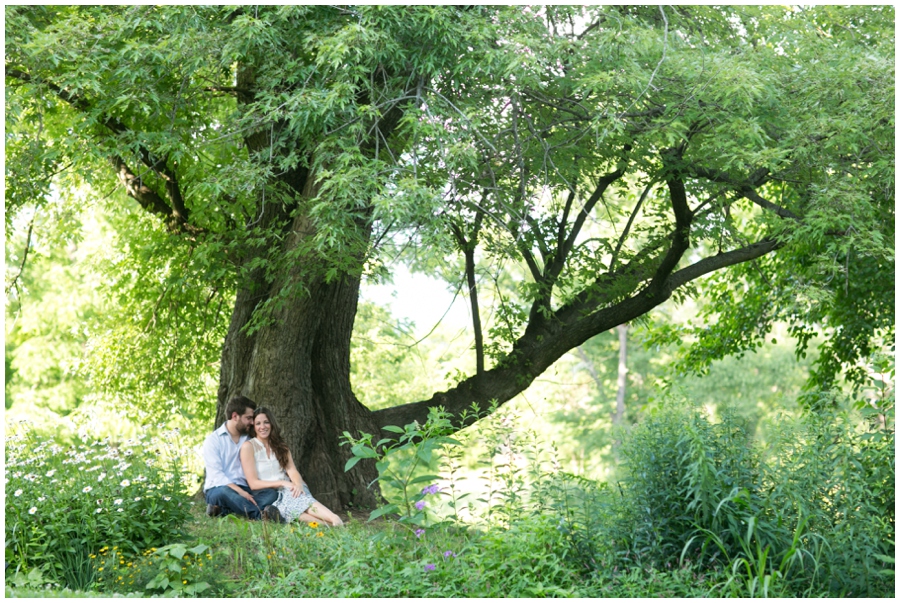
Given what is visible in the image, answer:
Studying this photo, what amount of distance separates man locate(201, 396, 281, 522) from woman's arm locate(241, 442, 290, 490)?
70 millimetres

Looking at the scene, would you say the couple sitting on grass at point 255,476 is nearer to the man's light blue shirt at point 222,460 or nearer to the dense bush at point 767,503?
the man's light blue shirt at point 222,460

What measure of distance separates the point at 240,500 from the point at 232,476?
283 millimetres

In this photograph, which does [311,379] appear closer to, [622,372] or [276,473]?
[276,473]

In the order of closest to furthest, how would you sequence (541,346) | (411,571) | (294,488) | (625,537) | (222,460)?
1. (411,571)
2. (625,537)
3. (294,488)
4. (222,460)
5. (541,346)

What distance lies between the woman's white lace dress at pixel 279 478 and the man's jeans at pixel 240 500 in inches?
3.5

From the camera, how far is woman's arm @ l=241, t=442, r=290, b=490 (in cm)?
730

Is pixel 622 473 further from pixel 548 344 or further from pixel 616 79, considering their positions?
pixel 548 344

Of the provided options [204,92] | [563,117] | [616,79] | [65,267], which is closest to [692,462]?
[616,79]

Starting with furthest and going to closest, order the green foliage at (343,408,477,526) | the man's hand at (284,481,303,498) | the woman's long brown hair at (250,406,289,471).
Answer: the woman's long brown hair at (250,406,289,471), the man's hand at (284,481,303,498), the green foliage at (343,408,477,526)

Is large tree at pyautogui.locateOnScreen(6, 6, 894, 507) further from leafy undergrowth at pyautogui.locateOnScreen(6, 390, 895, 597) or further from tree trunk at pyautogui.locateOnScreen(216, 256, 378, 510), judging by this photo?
leafy undergrowth at pyautogui.locateOnScreen(6, 390, 895, 597)

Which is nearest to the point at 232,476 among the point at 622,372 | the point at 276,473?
the point at 276,473

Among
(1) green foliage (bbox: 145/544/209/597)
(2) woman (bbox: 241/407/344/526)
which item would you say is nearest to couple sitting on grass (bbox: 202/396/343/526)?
(2) woman (bbox: 241/407/344/526)

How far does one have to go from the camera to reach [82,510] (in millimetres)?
5266

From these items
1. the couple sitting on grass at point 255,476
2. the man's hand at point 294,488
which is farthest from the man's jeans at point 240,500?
the man's hand at point 294,488
